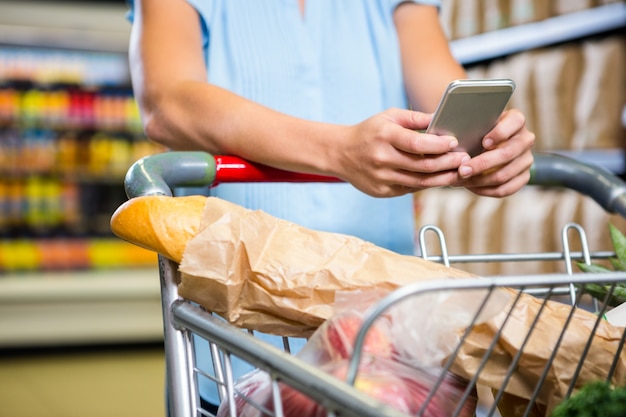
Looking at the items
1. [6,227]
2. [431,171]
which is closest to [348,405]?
[431,171]

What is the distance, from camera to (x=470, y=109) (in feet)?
2.52

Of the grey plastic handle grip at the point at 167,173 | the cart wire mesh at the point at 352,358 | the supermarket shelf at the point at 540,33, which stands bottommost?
the cart wire mesh at the point at 352,358

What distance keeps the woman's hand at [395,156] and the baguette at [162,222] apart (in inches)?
8.3

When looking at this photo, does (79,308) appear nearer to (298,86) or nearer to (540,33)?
(540,33)

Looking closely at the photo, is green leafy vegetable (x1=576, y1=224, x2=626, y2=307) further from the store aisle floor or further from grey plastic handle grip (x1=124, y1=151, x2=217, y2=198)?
the store aisle floor

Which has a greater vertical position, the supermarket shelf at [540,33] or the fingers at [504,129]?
the supermarket shelf at [540,33]

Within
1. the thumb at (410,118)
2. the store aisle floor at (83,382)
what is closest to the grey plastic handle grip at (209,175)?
the thumb at (410,118)

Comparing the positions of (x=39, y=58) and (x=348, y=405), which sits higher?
(x=39, y=58)

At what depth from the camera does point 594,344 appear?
2.21 ft

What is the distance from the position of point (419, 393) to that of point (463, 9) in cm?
245

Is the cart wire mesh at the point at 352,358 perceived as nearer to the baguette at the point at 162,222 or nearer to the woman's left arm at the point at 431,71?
the baguette at the point at 162,222

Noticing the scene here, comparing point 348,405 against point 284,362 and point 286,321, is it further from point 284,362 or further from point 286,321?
point 286,321

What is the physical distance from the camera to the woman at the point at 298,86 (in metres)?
0.95

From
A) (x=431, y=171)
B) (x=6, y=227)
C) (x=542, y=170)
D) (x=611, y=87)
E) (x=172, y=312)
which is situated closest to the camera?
(x=172, y=312)
